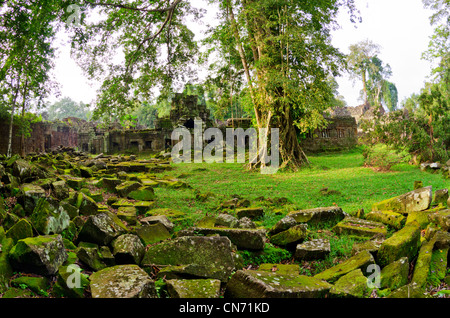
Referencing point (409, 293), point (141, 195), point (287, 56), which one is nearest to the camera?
point (409, 293)

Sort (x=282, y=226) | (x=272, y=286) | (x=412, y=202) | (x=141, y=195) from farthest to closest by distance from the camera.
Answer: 1. (x=141, y=195)
2. (x=412, y=202)
3. (x=282, y=226)
4. (x=272, y=286)

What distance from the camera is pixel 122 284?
2.65 metres

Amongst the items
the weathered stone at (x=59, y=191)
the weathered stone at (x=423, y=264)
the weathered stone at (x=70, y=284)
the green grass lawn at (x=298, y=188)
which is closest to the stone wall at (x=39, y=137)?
the green grass lawn at (x=298, y=188)

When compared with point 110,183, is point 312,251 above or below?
below

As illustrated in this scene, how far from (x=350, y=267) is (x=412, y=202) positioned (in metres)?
2.60

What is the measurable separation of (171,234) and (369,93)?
4641cm

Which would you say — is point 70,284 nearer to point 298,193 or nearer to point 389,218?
point 389,218

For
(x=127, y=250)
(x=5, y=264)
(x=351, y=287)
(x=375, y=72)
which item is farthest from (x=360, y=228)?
(x=375, y=72)

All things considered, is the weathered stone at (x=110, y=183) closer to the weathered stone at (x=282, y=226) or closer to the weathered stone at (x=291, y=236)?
the weathered stone at (x=282, y=226)

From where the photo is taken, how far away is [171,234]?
4.84 meters

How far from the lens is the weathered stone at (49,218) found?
11.9ft

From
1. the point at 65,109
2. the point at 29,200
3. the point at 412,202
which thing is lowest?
the point at 412,202

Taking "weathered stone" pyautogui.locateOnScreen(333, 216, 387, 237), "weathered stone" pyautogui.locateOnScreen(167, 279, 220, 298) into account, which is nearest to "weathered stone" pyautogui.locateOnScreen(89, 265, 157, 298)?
"weathered stone" pyautogui.locateOnScreen(167, 279, 220, 298)
